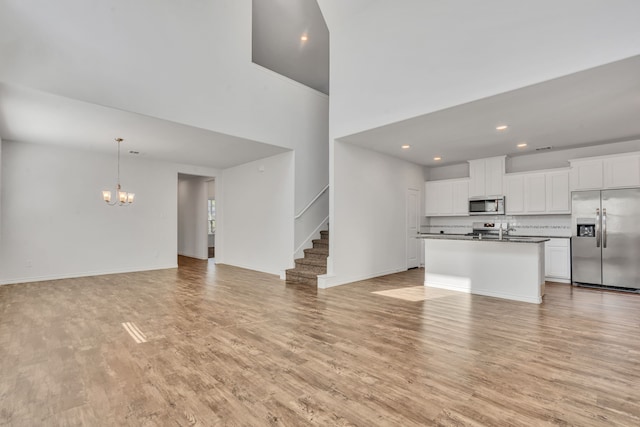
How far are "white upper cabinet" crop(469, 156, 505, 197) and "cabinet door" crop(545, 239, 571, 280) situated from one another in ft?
4.89

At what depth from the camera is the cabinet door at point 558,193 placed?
6.27m

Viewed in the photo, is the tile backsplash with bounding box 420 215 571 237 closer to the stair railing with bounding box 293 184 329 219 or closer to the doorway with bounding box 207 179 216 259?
the stair railing with bounding box 293 184 329 219

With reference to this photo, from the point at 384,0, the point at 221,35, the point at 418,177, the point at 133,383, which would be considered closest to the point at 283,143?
the point at 221,35

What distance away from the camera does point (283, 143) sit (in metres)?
6.52

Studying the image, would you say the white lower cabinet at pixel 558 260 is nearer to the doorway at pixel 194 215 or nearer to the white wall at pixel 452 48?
the white wall at pixel 452 48

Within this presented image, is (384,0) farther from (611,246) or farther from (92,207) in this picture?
(92,207)

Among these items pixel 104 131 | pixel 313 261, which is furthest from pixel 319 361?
pixel 104 131

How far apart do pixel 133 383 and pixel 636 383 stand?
3751 millimetres

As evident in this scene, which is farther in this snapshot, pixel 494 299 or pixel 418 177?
pixel 418 177

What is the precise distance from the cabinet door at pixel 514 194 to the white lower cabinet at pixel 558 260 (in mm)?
938

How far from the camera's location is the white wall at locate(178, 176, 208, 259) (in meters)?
9.73

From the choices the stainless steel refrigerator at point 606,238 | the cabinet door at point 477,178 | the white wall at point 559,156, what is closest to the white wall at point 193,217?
the cabinet door at point 477,178

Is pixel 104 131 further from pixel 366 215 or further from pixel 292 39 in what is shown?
pixel 366 215

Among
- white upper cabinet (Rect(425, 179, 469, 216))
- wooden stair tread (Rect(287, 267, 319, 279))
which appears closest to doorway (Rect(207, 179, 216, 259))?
wooden stair tread (Rect(287, 267, 319, 279))
